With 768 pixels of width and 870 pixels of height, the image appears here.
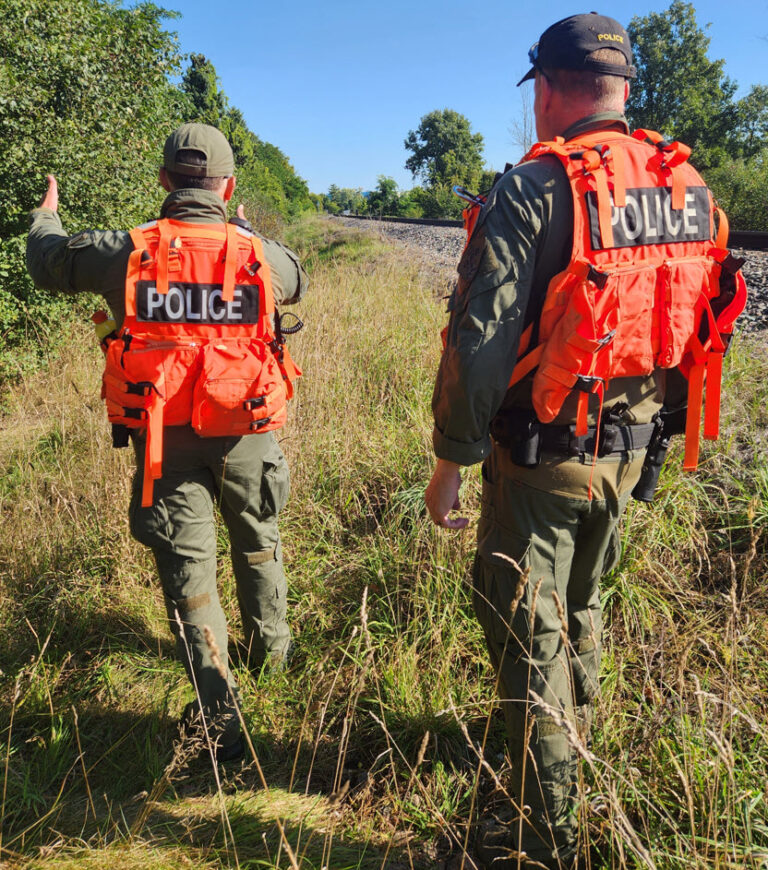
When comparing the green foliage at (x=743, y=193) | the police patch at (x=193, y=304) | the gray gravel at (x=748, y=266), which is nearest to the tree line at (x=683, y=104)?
the green foliage at (x=743, y=193)

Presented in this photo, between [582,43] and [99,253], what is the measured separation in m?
1.66

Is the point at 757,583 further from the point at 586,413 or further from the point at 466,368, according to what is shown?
the point at 466,368

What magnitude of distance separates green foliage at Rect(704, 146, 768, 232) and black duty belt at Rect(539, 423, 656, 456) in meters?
20.2

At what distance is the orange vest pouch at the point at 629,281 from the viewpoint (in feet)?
4.94

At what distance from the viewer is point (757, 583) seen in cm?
249

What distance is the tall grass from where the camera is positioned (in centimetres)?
168

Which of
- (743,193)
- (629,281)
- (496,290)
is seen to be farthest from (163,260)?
(743,193)

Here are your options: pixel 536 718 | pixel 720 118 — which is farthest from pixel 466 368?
pixel 720 118

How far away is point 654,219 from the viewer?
1.59 metres

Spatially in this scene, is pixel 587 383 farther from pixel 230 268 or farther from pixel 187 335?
pixel 187 335

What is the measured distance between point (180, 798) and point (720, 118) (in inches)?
1745

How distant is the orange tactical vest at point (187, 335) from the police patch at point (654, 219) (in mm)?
1210

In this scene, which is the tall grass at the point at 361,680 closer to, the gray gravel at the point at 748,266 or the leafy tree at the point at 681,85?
the gray gravel at the point at 748,266

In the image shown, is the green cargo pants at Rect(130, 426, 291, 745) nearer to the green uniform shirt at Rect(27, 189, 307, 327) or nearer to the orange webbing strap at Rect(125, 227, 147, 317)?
the orange webbing strap at Rect(125, 227, 147, 317)
